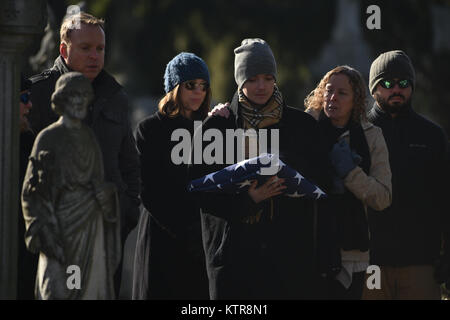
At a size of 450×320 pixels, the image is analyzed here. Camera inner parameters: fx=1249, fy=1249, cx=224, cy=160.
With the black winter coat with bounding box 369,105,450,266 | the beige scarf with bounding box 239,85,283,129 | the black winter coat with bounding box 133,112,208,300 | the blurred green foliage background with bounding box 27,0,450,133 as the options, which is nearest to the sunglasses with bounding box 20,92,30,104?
the black winter coat with bounding box 133,112,208,300

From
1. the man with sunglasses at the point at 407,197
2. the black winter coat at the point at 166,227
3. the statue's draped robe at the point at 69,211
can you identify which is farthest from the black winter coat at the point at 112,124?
the man with sunglasses at the point at 407,197

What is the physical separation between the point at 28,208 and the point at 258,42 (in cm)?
190

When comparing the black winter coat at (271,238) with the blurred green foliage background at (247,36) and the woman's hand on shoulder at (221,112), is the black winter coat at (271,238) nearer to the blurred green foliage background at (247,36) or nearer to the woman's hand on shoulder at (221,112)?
the woman's hand on shoulder at (221,112)

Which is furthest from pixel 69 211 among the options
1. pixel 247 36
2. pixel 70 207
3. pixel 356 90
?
pixel 247 36

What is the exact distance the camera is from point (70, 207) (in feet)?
22.8

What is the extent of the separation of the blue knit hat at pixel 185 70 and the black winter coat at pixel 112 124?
54cm

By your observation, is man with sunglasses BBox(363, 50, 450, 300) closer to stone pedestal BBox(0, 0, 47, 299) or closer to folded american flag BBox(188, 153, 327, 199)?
folded american flag BBox(188, 153, 327, 199)

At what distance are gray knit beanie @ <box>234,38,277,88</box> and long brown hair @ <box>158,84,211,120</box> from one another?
77 cm

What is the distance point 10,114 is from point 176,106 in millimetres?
1464

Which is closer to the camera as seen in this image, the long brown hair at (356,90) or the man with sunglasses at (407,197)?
the long brown hair at (356,90)

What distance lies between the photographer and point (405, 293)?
8523 mm

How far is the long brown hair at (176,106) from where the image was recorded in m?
8.45
